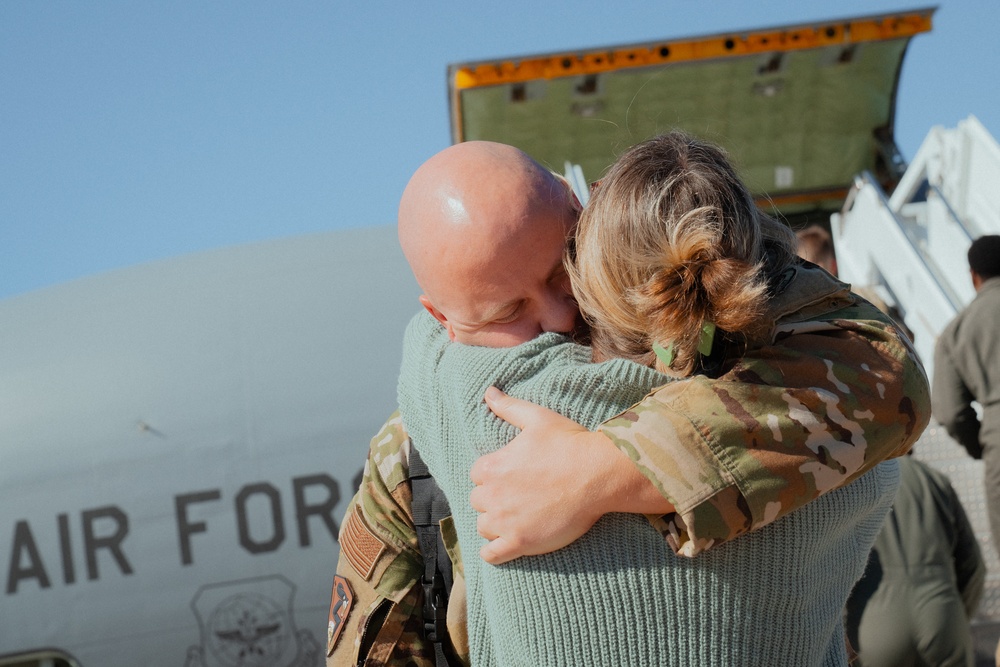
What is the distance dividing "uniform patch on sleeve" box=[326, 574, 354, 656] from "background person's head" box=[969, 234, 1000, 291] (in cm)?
410

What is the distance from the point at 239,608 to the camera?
4965mm

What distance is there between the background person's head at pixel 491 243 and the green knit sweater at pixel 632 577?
6 centimetres

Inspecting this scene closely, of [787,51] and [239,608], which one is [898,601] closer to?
[239,608]

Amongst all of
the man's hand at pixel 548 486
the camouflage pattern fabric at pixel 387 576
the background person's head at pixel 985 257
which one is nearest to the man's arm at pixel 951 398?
the background person's head at pixel 985 257

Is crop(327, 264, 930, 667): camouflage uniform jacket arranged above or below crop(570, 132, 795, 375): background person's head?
below

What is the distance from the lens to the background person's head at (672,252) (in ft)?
4.24

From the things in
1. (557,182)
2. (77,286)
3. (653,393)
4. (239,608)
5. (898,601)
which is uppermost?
(557,182)

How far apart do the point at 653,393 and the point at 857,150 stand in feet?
28.0

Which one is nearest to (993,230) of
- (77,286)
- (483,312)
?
(77,286)

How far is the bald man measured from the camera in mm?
1317

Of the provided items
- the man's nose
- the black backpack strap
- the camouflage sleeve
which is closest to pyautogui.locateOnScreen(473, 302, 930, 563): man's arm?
the camouflage sleeve

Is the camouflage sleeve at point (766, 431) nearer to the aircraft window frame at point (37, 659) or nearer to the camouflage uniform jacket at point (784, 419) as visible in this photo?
the camouflage uniform jacket at point (784, 419)

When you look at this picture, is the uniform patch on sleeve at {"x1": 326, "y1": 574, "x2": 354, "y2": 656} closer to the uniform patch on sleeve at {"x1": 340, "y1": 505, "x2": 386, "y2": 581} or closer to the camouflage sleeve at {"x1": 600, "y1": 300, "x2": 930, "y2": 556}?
the uniform patch on sleeve at {"x1": 340, "y1": 505, "x2": 386, "y2": 581}

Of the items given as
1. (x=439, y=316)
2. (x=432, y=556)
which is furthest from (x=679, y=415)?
(x=432, y=556)
